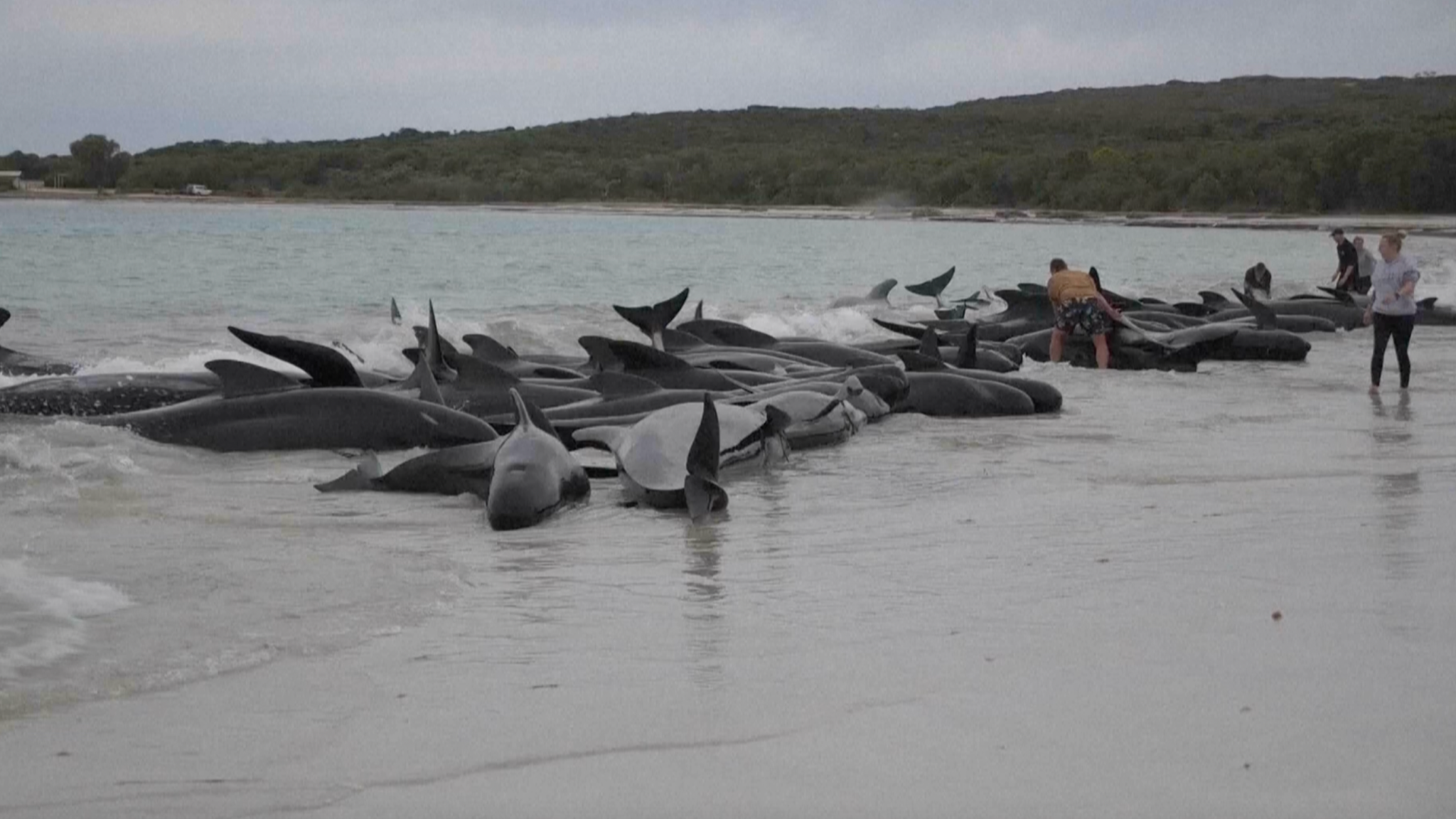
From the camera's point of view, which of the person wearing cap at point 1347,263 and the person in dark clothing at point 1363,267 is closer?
the person wearing cap at point 1347,263

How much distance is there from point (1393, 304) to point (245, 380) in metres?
9.72

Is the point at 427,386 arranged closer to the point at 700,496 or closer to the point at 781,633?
the point at 700,496

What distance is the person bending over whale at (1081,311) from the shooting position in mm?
18547

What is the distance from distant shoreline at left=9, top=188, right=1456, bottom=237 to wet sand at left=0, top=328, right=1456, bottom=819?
81198 mm

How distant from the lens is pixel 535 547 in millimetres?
7676

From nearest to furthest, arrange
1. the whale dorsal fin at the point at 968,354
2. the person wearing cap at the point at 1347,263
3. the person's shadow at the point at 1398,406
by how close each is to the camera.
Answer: the person's shadow at the point at 1398,406, the whale dorsal fin at the point at 968,354, the person wearing cap at the point at 1347,263

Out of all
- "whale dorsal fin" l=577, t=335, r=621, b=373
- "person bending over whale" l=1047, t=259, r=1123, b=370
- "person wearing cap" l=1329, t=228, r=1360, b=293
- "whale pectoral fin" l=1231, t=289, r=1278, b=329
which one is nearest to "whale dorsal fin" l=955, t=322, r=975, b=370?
"person bending over whale" l=1047, t=259, r=1123, b=370

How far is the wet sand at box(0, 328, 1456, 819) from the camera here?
4.20m

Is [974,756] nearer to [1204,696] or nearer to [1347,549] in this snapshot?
[1204,696]

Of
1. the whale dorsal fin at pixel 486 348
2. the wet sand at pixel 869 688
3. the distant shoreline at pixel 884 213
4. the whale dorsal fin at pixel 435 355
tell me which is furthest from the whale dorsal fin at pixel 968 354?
the distant shoreline at pixel 884 213

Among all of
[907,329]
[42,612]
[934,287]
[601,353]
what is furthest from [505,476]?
[934,287]

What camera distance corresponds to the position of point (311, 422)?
35.3 feet

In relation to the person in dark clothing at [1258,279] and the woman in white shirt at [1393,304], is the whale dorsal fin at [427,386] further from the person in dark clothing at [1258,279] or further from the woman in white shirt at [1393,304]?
the person in dark clothing at [1258,279]

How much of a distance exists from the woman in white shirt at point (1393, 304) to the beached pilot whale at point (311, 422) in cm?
867
